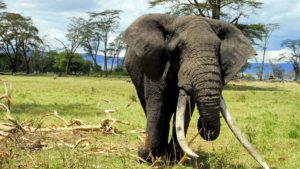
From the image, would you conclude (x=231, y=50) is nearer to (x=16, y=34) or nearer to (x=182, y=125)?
(x=182, y=125)

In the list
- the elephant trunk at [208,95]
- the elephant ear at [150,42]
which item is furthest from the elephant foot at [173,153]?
the elephant trunk at [208,95]

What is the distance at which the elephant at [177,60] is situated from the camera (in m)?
5.71

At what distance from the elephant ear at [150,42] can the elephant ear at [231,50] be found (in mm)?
724

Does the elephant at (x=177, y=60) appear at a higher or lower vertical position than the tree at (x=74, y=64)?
higher

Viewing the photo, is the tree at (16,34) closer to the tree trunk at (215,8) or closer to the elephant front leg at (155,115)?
the tree trunk at (215,8)

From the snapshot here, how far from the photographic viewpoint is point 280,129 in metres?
11.8

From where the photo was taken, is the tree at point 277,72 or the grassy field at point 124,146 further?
the tree at point 277,72

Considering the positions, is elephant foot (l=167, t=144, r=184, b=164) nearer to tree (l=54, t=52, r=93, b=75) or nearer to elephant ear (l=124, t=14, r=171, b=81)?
elephant ear (l=124, t=14, r=171, b=81)

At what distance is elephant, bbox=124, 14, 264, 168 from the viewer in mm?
5711

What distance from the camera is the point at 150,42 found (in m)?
6.44

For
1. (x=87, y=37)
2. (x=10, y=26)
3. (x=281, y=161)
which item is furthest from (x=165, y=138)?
(x=87, y=37)

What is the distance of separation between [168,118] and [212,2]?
1281 inches

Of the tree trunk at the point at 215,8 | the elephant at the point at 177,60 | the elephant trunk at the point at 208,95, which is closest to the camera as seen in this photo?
the elephant trunk at the point at 208,95

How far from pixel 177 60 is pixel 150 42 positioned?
0.47 m
